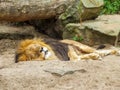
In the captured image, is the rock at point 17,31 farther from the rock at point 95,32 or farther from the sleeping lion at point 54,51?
the sleeping lion at point 54,51

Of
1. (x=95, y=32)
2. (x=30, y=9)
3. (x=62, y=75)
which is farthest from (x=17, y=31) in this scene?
(x=62, y=75)

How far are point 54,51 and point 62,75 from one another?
5.42 feet

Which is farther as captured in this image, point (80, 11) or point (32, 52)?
point (80, 11)

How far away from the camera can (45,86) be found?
5121 millimetres

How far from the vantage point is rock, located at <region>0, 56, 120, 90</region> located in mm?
5117

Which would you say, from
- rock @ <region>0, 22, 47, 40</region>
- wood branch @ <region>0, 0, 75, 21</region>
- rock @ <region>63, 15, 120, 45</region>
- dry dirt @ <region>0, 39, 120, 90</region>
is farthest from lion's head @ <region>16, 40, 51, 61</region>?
rock @ <region>0, 22, 47, 40</region>

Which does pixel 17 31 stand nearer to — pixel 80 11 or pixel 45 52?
pixel 80 11

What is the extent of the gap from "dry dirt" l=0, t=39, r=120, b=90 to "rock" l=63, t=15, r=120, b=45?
1.75 m

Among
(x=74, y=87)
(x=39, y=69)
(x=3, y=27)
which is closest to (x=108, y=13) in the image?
(x=3, y=27)

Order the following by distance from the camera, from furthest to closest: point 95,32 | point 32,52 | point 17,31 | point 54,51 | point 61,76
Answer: point 17,31 < point 95,32 < point 54,51 < point 32,52 < point 61,76

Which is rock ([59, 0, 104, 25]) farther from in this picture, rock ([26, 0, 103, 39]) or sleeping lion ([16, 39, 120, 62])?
sleeping lion ([16, 39, 120, 62])

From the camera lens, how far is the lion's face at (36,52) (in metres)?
6.92

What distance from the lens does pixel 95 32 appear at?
8.45 meters

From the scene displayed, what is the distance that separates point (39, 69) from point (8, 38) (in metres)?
3.48
